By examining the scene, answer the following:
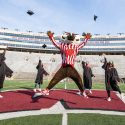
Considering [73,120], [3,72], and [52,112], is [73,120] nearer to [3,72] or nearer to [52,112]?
[52,112]

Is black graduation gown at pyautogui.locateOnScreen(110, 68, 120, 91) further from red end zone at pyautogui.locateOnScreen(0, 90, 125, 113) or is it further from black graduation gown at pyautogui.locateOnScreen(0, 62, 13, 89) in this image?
black graduation gown at pyautogui.locateOnScreen(0, 62, 13, 89)

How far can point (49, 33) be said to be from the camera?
10828mm

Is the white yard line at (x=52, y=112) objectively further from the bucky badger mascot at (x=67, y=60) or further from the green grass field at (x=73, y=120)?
the bucky badger mascot at (x=67, y=60)

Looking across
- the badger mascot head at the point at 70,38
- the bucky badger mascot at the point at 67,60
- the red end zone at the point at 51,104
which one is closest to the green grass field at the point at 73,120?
the red end zone at the point at 51,104

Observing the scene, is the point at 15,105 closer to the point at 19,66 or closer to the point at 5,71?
the point at 5,71

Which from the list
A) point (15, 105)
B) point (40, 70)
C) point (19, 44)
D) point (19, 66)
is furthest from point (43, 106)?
point (19, 44)

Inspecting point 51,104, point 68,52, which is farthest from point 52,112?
point 68,52

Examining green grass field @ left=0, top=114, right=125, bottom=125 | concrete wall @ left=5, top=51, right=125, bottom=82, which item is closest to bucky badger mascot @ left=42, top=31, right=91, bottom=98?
green grass field @ left=0, top=114, right=125, bottom=125

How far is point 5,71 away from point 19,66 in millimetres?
37171

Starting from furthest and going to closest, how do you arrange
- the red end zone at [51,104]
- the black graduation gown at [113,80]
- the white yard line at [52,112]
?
the black graduation gown at [113,80]
the red end zone at [51,104]
the white yard line at [52,112]

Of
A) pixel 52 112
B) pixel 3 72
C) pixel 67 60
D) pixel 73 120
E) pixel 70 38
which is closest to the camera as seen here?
pixel 73 120

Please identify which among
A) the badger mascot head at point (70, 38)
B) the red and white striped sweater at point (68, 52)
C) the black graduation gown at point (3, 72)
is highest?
the badger mascot head at point (70, 38)

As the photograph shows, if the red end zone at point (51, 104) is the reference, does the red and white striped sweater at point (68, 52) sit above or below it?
above

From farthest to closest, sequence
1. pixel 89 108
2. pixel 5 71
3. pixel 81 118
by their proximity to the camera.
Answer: pixel 5 71, pixel 89 108, pixel 81 118
